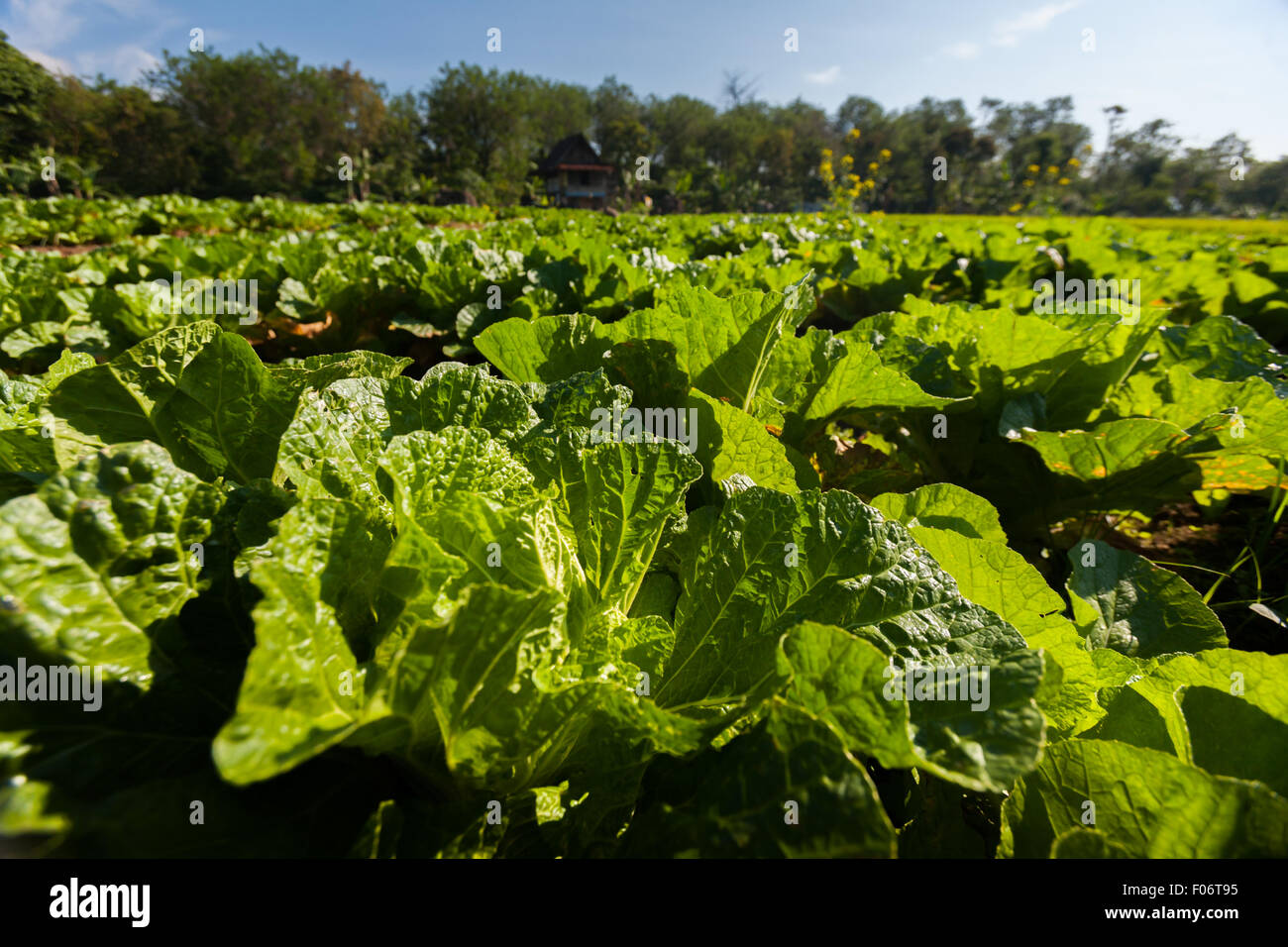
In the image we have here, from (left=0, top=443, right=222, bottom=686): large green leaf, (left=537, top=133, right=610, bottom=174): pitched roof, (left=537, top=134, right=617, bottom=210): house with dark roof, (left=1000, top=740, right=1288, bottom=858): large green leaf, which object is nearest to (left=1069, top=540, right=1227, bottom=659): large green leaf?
(left=1000, top=740, right=1288, bottom=858): large green leaf

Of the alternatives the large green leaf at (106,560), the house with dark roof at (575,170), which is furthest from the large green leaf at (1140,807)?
the house with dark roof at (575,170)

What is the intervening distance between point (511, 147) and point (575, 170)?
7.09m

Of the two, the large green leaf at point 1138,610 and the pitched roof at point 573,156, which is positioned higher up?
the pitched roof at point 573,156

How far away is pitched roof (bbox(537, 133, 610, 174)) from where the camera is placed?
54.8 metres

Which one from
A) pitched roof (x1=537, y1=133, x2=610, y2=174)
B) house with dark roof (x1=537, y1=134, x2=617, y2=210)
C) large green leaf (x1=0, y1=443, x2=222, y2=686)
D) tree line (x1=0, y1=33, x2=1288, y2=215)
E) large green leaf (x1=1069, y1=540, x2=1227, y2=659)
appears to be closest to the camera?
large green leaf (x1=0, y1=443, x2=222, y2=686)

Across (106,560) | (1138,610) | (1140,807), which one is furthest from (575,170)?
(1140,807)

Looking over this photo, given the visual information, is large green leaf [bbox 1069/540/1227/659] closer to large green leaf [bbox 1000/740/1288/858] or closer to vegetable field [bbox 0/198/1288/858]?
vegetable field [bbox 0/198/1288/858]

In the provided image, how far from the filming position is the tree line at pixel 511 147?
42.8 m

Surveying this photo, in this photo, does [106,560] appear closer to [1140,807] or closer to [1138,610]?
[1140,807]

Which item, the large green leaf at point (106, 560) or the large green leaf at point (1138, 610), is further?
the large green leaf at point (1138, 610)

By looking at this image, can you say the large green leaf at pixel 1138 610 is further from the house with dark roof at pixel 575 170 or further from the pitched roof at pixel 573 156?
the pitched roof at pixel 573 156

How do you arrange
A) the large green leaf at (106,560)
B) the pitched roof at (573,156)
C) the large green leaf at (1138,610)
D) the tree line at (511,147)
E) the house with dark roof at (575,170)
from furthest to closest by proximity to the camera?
the pitched roof at (573,156) → the house with dark roof at (575,170) → the tree line at (511,147) → the large green leaf at (1138,610) → the large green leaf at (106,560)

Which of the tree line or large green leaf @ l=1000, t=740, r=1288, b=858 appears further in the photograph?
the tree line
